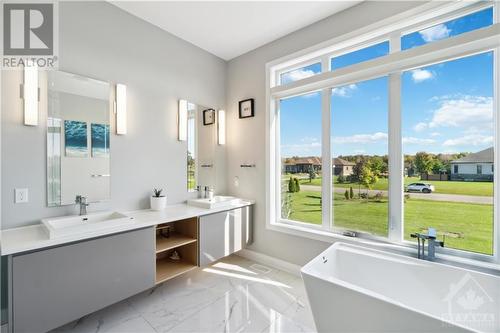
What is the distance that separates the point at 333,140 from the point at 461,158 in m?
1.12

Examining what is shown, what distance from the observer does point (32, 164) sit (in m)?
1.86

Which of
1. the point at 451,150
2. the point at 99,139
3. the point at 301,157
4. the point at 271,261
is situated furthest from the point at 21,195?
the point at 451,150

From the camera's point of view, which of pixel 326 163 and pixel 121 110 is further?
pixel 326 163

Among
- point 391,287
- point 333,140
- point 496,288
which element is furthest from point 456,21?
point 391,287

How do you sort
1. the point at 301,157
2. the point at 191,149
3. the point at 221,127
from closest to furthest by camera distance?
the point at 301,157 → the point at 191,149 → the point at 221,127

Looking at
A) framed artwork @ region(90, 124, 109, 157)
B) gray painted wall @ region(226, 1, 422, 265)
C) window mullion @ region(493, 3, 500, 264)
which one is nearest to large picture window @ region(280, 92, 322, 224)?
gray painted wall @ region(226, 1, 422, 265)

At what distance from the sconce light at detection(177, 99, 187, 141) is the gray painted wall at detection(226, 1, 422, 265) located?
2.51 feet

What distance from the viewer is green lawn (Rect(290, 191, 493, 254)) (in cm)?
183

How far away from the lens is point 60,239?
1.55m

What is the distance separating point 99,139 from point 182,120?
1.00 meters

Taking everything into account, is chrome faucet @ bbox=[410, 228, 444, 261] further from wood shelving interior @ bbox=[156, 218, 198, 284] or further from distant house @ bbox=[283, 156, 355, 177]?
wood shelving interior @ bbox=[156, 218, 198, 284]

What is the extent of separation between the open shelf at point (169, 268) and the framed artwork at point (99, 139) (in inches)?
51.9

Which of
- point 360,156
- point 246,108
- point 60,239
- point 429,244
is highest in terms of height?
point 246,108

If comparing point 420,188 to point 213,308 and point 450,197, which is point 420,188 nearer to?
point 450,197
